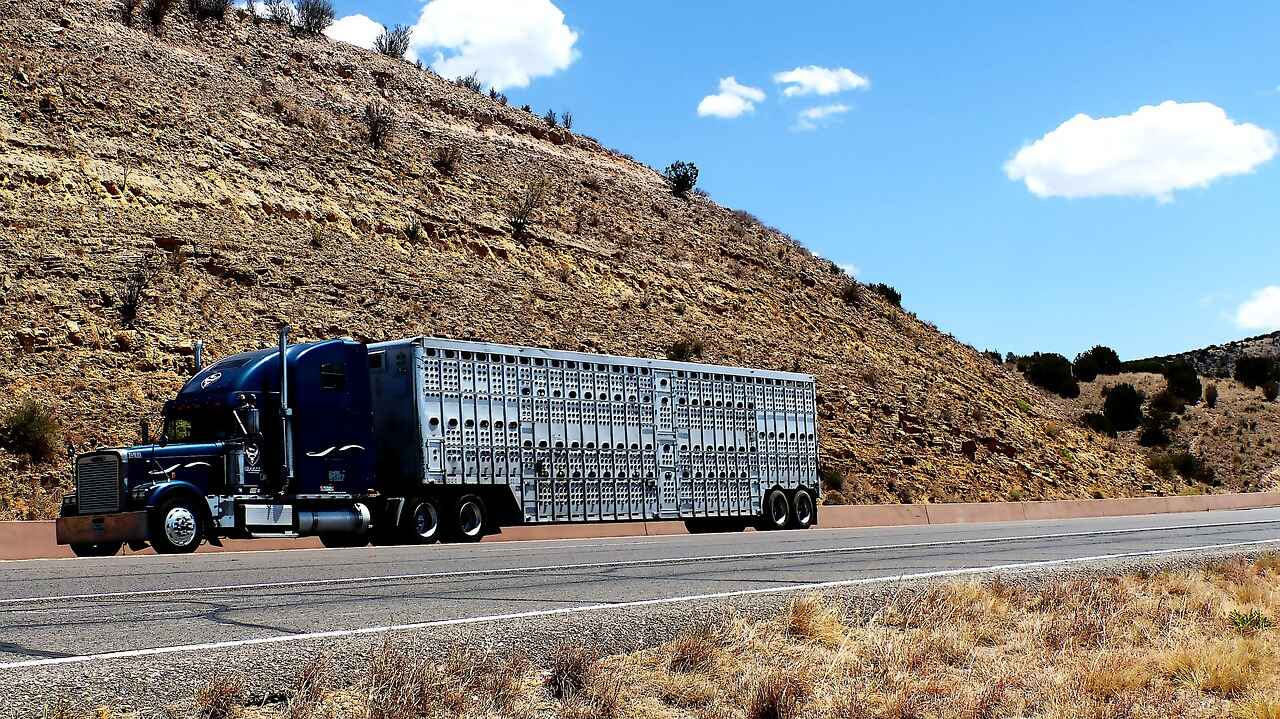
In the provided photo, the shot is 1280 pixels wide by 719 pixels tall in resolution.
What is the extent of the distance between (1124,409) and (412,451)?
59.0 meters

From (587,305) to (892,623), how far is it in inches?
1475

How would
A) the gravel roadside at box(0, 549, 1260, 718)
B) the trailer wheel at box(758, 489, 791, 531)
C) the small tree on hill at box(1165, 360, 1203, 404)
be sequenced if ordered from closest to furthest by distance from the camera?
the gravel roadside at box(0, 549, 1260, 718)
the trailer wheel at box(758, 489, 791, 531)
the small tree on hill at box(1165, 360, 1203, 404)

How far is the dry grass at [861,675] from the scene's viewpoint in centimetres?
647

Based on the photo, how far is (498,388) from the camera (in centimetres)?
2673

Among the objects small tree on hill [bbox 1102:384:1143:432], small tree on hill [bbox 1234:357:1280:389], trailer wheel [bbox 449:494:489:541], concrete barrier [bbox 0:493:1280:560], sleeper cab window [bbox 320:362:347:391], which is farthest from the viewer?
small tree on hill [bbox 1234:357:1280:389]

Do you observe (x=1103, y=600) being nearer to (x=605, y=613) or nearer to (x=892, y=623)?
(x=892, y=623)

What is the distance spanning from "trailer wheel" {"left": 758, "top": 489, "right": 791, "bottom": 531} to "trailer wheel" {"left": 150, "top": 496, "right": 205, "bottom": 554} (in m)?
15.4

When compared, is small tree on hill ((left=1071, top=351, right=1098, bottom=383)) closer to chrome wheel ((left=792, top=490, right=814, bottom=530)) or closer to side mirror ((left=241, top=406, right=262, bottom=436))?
chrome wheel ((left=792, top=490, right=814, bottom=530))

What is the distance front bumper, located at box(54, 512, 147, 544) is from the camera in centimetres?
2108

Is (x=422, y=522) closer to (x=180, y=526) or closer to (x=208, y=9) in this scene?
(x=180, y=526)

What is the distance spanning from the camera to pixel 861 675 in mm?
7461

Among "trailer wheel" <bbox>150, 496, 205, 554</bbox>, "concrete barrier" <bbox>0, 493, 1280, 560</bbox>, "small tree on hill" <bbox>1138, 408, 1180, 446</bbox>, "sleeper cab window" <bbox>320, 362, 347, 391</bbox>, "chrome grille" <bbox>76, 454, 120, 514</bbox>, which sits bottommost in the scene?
"concrete barrier" <bbox>0, 493, 1280, 560</bbox>

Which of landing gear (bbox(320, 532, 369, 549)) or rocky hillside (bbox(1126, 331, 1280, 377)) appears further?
rocky hillside (bbox(1126, 331, 1280, 377))

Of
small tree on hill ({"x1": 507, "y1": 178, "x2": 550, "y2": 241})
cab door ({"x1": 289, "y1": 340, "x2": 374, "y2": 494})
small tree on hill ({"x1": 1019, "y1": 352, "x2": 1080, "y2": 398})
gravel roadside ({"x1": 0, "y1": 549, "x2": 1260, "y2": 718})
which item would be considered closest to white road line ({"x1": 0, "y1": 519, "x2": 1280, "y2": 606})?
gravel roadside ({"x1": 0, "y1": 549, "x2": 1260, "y2": 718})
